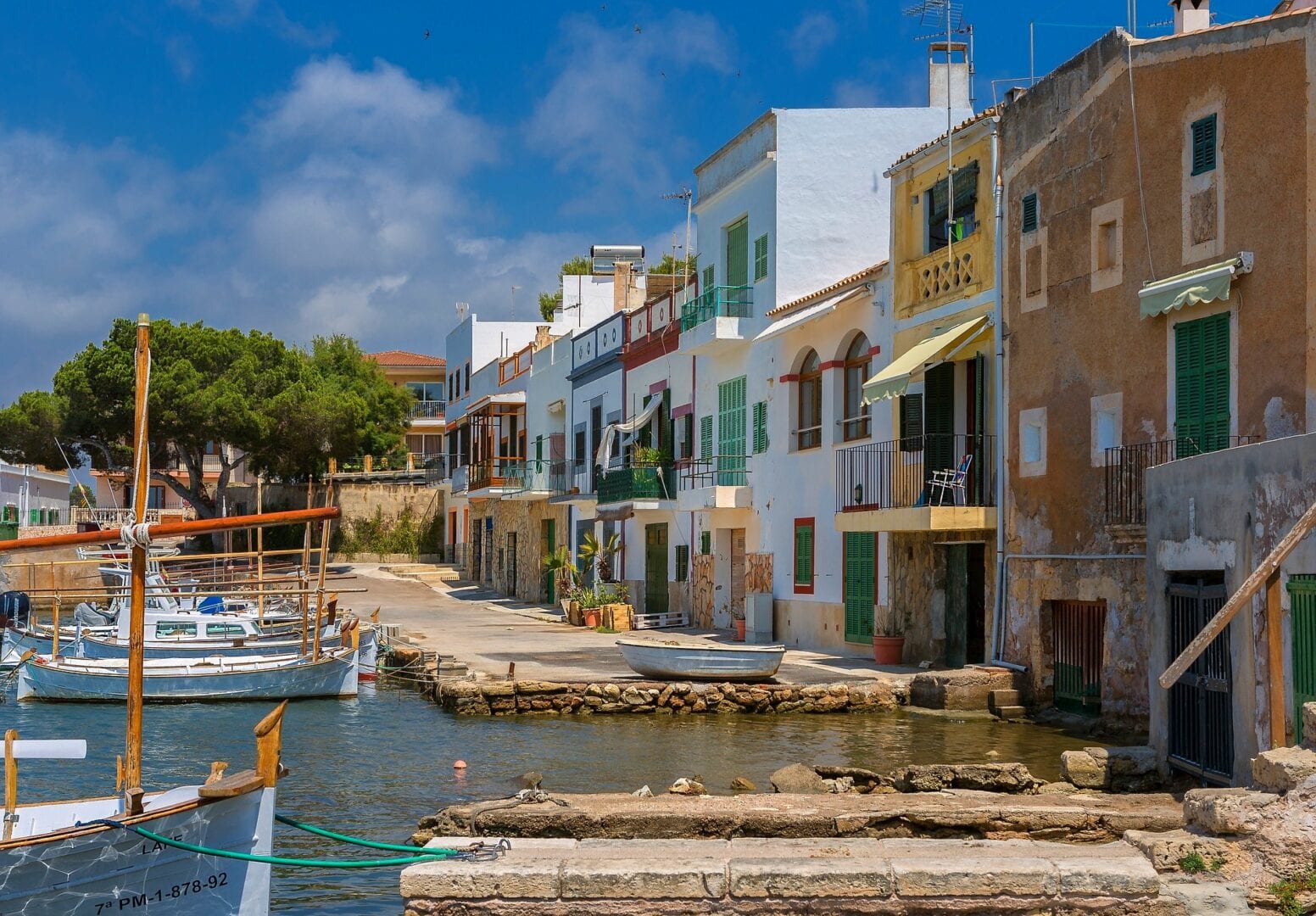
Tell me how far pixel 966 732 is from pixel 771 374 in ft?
42.6

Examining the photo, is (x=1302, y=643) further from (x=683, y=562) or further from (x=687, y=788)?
(x=683, y=562)

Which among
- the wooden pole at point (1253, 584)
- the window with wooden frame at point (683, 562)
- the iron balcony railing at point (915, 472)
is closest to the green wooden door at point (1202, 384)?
the iron balcony railing at point (915, 472)

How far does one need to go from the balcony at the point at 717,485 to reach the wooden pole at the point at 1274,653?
21.4 m

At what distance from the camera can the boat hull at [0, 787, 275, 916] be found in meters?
10.6

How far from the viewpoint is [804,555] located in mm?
31000

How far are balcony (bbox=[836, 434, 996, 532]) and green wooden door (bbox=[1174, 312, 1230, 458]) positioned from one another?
516 cm

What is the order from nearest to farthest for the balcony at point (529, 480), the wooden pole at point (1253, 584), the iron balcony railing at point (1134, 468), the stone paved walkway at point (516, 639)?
the wooden pole at point (1253, 584) → the iron balcony railing at point (1134, 468) → the stone paved walkway at point (516, 639) → the balcony at point (529, 480)

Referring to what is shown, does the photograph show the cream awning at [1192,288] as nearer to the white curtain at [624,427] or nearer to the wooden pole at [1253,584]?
the wooden pole at [1253,584]

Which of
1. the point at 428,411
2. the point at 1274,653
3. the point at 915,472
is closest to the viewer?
the point at 1274,653

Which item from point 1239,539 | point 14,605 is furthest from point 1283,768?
point 14,605

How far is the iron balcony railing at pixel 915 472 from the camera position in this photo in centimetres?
2459

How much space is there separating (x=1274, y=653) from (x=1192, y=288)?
7.44 meters

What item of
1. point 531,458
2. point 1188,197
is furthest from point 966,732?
point 531,458

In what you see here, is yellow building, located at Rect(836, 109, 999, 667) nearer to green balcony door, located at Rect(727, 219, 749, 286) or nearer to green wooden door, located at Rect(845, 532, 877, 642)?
green wooden door, located at Rect(845, 532, 877, 642)
